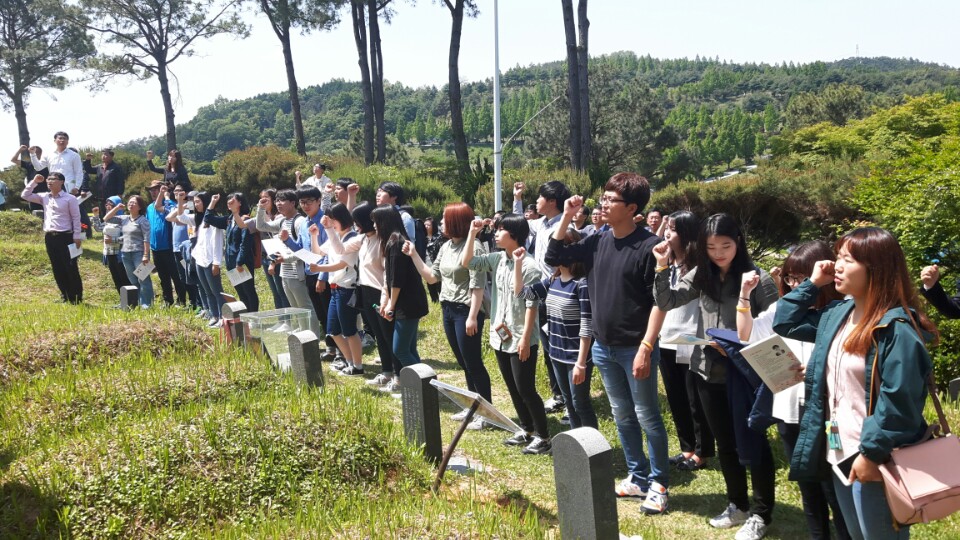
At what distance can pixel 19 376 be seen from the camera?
6504 mm

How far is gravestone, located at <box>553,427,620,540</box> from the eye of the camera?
301 cm

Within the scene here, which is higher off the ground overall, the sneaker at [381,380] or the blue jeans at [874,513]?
the blue jeans at [874,513]

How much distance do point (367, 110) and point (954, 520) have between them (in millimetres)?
24521

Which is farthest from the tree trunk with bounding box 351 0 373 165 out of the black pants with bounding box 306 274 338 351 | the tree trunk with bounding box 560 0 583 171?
the black pants with bounding box 306 274 338 351

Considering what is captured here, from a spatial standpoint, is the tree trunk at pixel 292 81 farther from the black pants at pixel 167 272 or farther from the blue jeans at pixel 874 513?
the blue jeans at pixel 874 513

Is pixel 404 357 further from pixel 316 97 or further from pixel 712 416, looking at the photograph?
pixel 316 97

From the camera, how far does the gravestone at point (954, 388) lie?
5.74 meters

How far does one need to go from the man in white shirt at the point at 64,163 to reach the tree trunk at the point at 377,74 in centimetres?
1319

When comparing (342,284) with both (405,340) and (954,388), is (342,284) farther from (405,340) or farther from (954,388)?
(954,388)

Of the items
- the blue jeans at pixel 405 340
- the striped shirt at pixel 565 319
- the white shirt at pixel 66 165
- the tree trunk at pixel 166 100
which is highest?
the tree trunk at pixel 166 100

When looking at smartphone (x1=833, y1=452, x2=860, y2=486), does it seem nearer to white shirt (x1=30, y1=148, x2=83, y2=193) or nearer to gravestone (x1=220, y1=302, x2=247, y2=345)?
gravestone (x1=220, y1=302, x2=247, y2=345)

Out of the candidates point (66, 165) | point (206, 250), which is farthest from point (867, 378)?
point (66, 165)

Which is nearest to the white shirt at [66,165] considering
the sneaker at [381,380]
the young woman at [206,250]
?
the young woman at [206,250]

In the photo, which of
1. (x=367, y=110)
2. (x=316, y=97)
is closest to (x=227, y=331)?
(x=367, y=110)
